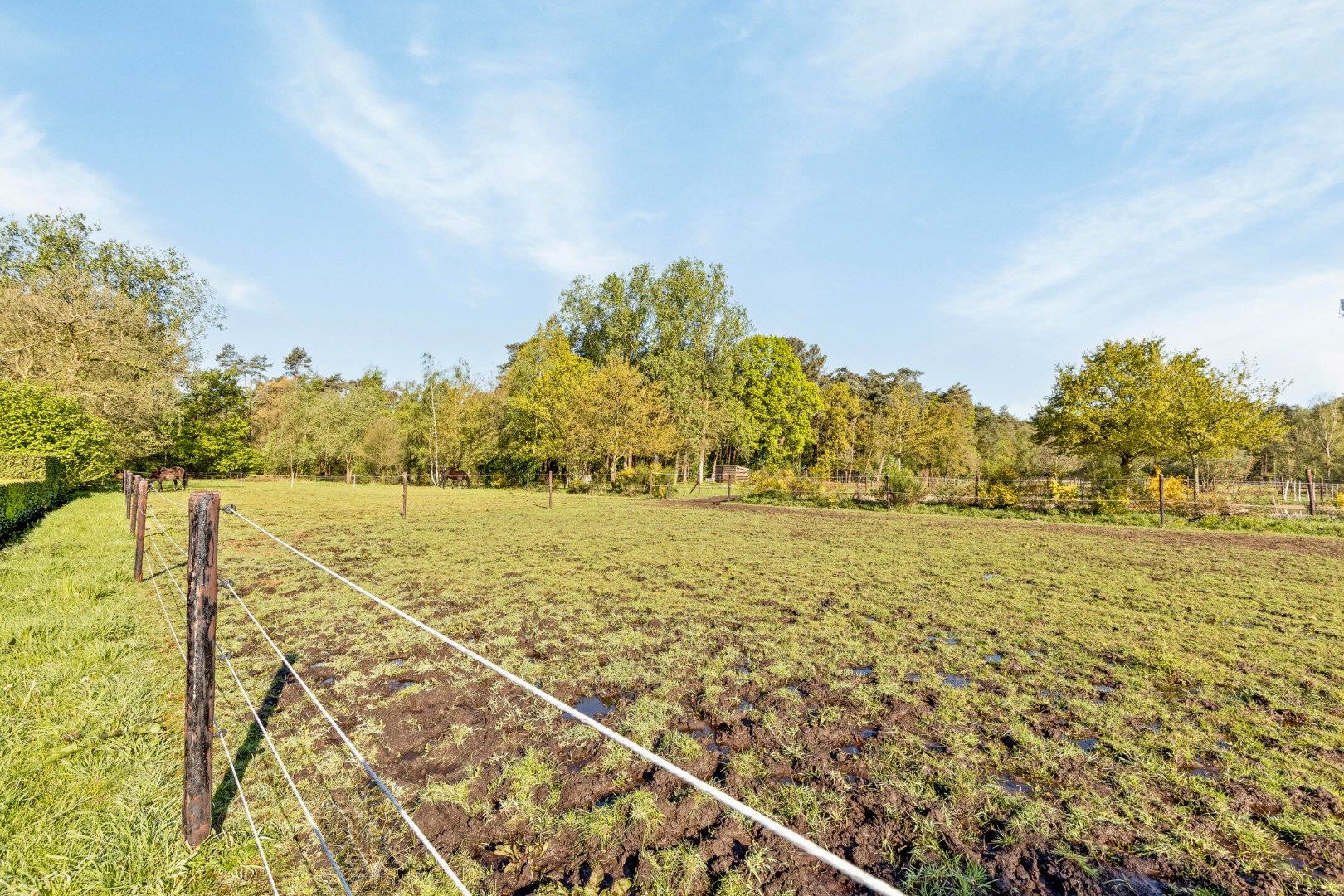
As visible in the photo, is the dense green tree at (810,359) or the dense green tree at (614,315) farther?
the dense green tree at (810,359)

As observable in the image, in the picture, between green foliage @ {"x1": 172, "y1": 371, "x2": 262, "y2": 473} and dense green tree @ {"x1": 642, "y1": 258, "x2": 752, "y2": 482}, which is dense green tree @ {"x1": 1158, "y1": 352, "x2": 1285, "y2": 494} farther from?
green foliage @ {"x1": 172, "y1": 371, "x2": 262, "y2": 473}

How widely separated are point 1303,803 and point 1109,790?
3.29ft

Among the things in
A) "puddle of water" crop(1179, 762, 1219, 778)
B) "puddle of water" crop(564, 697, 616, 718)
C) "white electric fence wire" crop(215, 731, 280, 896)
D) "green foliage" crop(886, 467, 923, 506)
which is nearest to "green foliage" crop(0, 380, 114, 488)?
"white electric fence wire" crop(215, 731, 280, 896)

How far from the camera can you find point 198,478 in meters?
42.9

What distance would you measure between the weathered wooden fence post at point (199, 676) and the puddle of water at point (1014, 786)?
14.1ft

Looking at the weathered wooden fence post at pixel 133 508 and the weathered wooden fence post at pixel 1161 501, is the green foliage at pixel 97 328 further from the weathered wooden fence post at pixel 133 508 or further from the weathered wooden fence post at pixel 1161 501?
the weathered wooden fence post at pixel 1161 501

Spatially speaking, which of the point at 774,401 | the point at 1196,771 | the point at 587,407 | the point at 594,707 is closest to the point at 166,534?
the point at 594,707

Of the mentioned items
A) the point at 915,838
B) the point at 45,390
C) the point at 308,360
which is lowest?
the point at 915,838

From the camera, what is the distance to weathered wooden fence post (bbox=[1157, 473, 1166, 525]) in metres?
18.1

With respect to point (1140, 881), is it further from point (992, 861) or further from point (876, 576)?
point (876, 576)

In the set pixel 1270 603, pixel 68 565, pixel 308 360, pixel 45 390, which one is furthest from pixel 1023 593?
pixel 308 360

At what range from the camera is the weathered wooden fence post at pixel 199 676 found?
8.40 ft

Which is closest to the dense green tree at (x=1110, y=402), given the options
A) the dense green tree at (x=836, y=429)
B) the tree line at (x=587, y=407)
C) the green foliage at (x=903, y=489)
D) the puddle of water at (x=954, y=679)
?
the tree line at (x=587, y=407)

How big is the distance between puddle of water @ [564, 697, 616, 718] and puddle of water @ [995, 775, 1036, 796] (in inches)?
105
